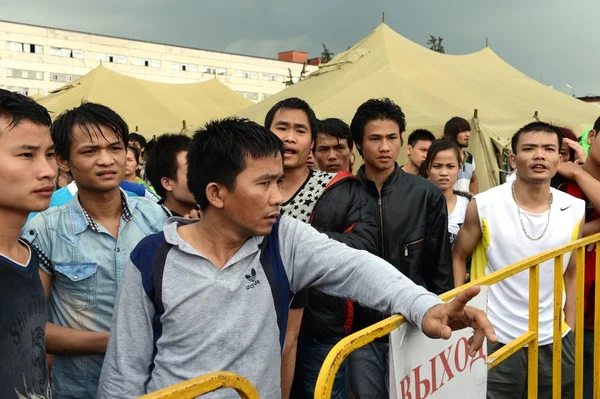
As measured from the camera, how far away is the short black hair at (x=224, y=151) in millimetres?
2006

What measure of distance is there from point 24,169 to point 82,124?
749 mm

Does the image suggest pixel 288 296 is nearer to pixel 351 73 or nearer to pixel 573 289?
pixel 573 289

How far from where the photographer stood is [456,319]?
5.57ft

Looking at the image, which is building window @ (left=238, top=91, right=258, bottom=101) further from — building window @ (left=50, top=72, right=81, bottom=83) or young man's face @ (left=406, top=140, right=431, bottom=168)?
young man's face @ (left=406, top=140, right=431, bottom=168)

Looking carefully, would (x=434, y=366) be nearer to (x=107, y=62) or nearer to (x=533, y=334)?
(x=533, y=334)

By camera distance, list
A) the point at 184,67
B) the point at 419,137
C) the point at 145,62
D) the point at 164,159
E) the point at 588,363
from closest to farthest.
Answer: the point at 588,363
the point at 164,159
the point at 419,137
the point at 145,62
the point at 184,67

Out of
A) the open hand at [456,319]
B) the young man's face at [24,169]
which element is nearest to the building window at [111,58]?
the young man's face at [24,169]

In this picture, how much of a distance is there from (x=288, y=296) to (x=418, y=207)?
4.37ft

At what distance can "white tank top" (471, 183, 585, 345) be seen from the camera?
3.22m

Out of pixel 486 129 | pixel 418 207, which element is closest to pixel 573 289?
pixel 418 207

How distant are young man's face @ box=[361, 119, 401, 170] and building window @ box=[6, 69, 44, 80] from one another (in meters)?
53.3

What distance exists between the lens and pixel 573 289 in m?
3.46

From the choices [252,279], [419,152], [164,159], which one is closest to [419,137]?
[419,152]

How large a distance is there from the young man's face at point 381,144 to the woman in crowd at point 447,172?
5.53ft
